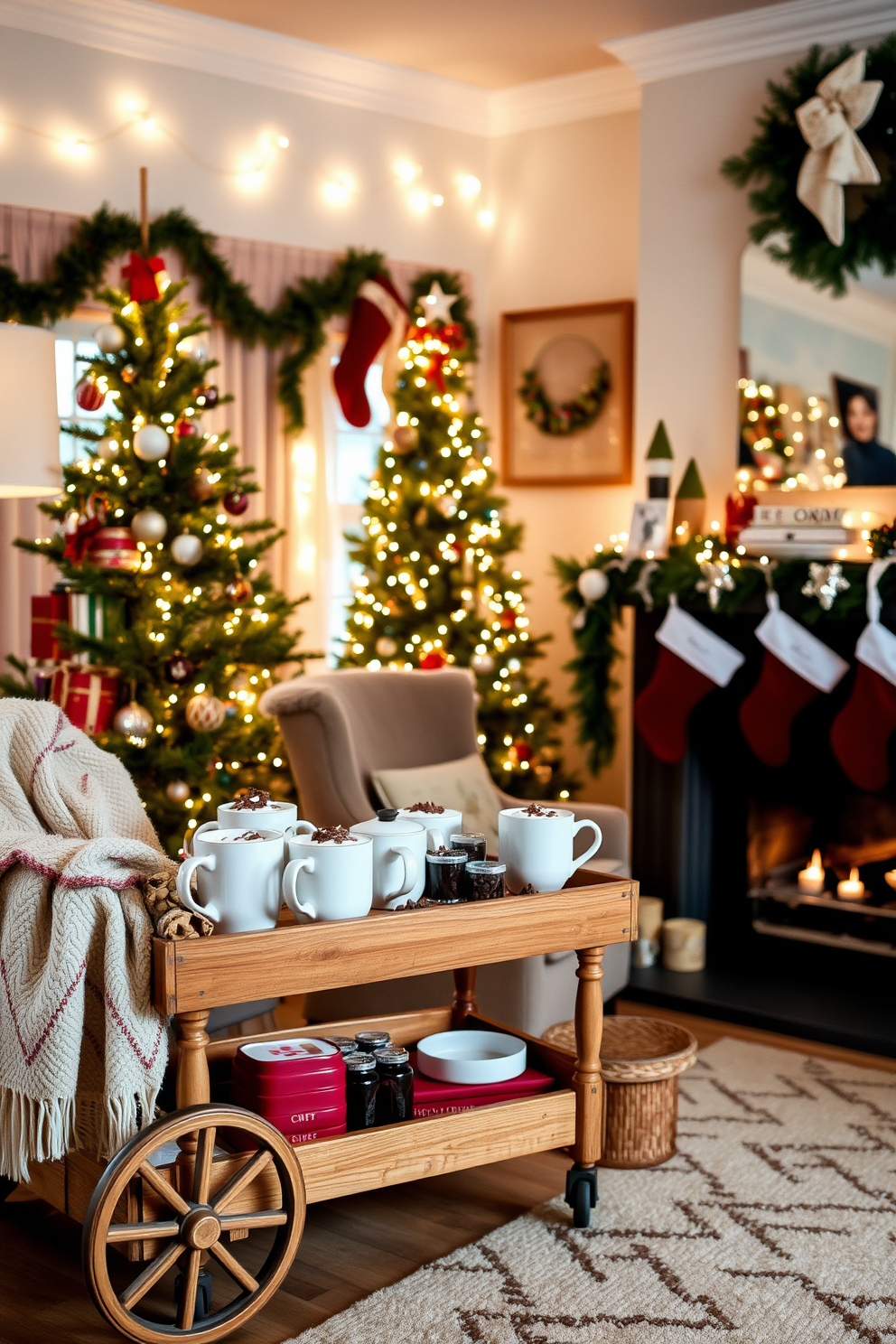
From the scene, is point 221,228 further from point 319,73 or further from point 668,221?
point 668,221

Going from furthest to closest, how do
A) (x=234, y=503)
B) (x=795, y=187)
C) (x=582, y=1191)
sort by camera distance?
(x=795, y=187) → (x=234, y=503) → (x=582, y=1191)

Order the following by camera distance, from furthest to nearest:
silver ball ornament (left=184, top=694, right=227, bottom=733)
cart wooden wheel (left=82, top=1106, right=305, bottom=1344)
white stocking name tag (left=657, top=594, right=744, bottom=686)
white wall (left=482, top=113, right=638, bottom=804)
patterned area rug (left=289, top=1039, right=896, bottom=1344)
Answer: white wall (left=482, top=113, right=638, bottom=804) < white stocking name tag (left=657, top=594, right=744, bottom=686) < silver ball ornament (left=184, top=694, right=227, bottom=733) < patterned area rug (left=289, top=1039, right=896, bottom=1344) < cart wooden wheel (left=82, top=1106, right=305, bottom=1344)

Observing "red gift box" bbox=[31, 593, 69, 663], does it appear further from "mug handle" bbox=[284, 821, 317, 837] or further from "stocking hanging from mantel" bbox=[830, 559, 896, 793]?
"stocking hanging from mantel" bbox=[830, 559, 896, 793]

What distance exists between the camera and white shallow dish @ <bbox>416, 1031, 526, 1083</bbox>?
8.28ft

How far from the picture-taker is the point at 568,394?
17.0ft

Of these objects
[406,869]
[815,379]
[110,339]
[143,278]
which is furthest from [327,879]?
[815,379]

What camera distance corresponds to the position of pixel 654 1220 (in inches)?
102

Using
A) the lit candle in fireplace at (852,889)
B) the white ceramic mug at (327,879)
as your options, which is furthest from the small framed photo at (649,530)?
the white ceramic mug at (327,879)

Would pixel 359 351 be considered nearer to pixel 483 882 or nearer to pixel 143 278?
pixel 143 278

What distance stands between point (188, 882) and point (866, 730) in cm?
236

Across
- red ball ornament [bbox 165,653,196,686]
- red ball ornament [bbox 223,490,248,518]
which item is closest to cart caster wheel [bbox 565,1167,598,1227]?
red ball ornament [bbox 165,653,196,686]

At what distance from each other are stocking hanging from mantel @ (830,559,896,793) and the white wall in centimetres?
128

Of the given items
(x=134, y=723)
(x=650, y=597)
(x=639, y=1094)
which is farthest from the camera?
(x=650, y=597)

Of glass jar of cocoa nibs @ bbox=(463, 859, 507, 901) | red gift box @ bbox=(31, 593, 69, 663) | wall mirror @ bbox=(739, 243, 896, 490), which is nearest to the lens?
glass jar of cocoa nibs @ bbox=(463, 859, 507, 901)
